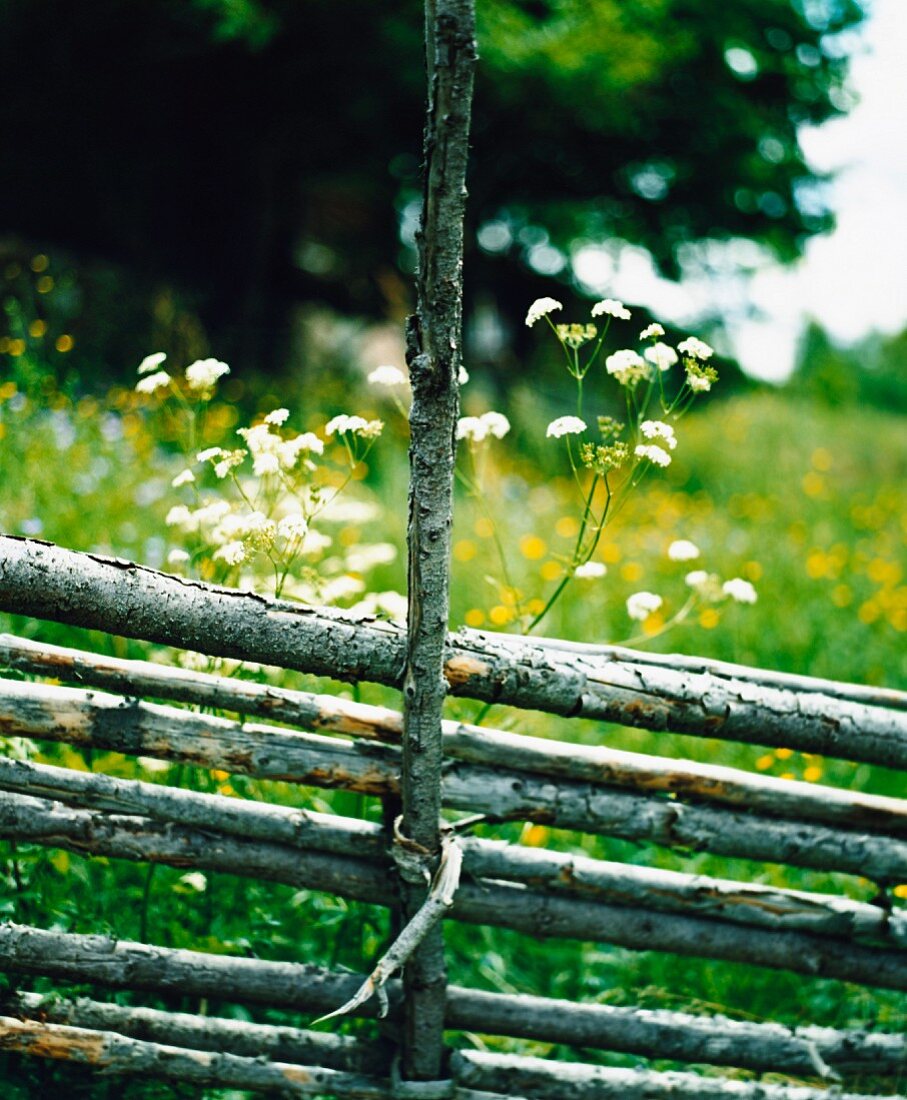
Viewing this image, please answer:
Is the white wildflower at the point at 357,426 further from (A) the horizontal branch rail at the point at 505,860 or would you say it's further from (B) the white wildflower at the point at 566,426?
(A) the horizontal branch rail at the point at 505,860

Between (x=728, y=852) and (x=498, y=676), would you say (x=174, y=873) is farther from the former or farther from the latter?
(x=728, y=852)

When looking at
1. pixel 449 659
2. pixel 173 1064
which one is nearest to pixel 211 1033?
pixel 173 1064

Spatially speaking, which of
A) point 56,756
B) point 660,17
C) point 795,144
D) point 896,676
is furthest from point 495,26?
point 56,756

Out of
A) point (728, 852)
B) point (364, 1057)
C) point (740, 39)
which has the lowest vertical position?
point (364, 1057)

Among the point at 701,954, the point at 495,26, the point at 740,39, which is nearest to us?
the point at 701,954

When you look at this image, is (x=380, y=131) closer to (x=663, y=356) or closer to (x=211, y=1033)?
(x=663, y=356)

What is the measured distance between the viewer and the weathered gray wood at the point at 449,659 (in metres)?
1.69

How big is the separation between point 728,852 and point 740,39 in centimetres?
710

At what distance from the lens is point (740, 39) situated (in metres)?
7.35

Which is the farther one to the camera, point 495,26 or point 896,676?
point 495,26

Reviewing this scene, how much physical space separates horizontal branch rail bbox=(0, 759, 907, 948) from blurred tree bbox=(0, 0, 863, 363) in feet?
16.8

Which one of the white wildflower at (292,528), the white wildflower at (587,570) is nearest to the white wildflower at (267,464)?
the white wildflower at (292,528)

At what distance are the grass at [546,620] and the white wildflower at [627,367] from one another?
0.40m

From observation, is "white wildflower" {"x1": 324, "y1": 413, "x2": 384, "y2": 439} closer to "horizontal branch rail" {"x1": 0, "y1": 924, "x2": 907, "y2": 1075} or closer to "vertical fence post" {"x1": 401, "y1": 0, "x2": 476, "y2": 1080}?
"vertical fence post" {"x1": 401, "y1": 0, "x2": 476, "y2": 1080}
